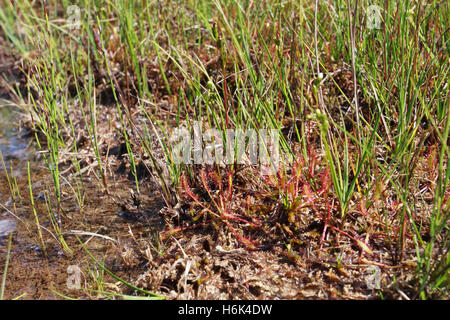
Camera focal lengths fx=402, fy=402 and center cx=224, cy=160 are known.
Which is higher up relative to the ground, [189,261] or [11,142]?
[11,142]

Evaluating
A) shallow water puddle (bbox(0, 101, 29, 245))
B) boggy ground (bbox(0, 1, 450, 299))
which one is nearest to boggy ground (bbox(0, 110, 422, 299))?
boggy ground (bbox(0, 1, 450, 299))

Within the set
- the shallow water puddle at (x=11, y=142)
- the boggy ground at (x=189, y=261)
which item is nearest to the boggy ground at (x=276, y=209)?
the boggy ground at (x=189, y=261)

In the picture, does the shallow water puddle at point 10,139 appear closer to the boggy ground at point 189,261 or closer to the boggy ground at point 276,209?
the boggy ground at point 276,209

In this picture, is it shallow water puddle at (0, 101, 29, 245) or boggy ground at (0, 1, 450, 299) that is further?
shallow water puddle at (0, 101, 29, 245)

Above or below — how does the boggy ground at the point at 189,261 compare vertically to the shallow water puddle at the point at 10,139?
below

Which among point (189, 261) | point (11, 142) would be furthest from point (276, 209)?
point (11, 142)

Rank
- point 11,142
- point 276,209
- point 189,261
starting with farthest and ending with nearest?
point 11,142
point 276,209
point 189,261

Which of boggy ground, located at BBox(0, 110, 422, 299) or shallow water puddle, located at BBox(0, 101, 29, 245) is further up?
shallow water puddle, located at BBox(0, 101, 29, 245)

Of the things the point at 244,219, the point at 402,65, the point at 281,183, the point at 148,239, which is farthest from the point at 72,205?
the point at 402,65

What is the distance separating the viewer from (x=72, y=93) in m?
3.47

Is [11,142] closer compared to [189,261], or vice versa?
[189,261]

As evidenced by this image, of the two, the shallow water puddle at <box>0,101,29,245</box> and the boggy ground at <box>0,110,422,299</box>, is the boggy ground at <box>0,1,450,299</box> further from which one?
the shallow water puddle at <box>0,101,29,245</box>

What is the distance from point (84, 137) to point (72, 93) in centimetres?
74

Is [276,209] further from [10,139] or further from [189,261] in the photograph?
[10,139]
